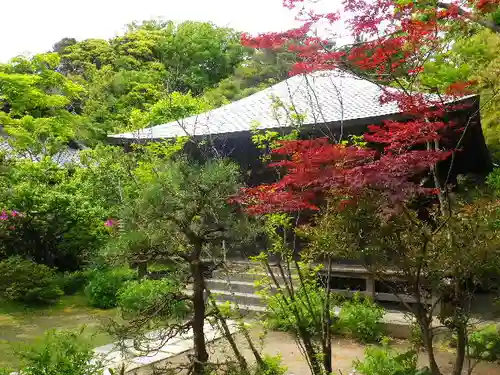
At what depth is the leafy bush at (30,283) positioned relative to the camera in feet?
30.2

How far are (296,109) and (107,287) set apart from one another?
218 inches

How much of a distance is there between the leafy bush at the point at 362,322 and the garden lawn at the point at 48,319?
396 cm

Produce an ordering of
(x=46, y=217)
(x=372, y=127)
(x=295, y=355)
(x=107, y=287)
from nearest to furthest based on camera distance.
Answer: (x=372, y=127) < (x=295, y=355) < (x=107, y=287) < (x=46, y=217)

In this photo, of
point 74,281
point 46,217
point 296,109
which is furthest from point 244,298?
point 46,217

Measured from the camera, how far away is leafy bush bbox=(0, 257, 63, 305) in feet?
30.2

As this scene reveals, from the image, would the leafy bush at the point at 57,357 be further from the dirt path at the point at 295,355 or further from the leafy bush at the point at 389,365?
the leafy bush at the point at 389,365

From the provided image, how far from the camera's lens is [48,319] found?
30.8ft

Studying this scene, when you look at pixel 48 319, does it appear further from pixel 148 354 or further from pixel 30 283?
pixel 148 354

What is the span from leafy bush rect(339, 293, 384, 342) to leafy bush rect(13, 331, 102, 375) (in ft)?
14.0

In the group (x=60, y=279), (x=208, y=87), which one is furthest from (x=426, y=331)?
(x=208, y=87)

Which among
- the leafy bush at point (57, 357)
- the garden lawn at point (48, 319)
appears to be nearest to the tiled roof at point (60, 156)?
the garden lawn at point (48, 319)

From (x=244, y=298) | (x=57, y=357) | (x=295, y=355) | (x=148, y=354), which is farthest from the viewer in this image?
(x=244, y=298)

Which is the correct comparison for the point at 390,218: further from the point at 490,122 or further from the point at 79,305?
the point at 79,305

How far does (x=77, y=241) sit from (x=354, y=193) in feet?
30.2
